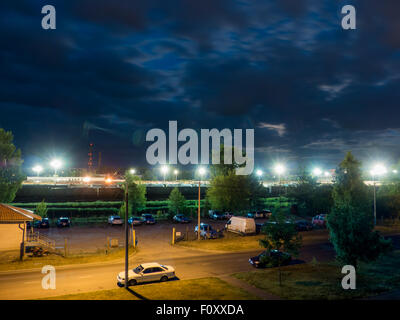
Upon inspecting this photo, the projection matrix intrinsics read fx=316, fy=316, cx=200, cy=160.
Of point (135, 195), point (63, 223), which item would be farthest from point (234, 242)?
point (63, 223)

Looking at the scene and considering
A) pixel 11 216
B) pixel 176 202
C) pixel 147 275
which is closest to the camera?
pixel 147 275

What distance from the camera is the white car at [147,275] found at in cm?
2064

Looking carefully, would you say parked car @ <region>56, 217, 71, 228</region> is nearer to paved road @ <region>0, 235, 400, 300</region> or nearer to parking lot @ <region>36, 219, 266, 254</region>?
parking lot @ <region>36, 219, 266, 254</region>

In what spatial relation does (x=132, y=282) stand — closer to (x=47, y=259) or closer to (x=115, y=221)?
(x=47, y=259)

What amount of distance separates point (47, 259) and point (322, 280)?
73.9 ft

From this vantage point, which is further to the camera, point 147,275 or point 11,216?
point 11,216

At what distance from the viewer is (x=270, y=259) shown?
23.9 m

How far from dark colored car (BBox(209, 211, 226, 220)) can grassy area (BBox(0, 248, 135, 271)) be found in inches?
1090

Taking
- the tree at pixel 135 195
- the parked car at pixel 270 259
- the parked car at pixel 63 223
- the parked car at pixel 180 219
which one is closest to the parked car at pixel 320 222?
the parked car at pixel 180 219

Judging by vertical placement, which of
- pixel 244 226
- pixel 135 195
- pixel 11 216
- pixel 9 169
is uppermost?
pixel 9 169

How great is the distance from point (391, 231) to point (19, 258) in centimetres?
4526

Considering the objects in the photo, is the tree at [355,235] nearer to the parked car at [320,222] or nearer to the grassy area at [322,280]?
the grassy area at [322,280]
